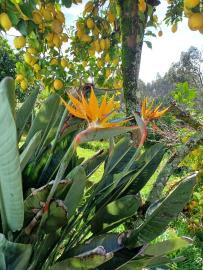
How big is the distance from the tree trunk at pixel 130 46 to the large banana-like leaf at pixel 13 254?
1091 mm

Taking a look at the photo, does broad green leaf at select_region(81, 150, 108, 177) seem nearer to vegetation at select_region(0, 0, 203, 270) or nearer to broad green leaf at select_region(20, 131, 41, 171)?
vegetation at select_region(0, 0, 203, 270)

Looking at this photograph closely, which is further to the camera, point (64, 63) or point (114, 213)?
point (64, 63)

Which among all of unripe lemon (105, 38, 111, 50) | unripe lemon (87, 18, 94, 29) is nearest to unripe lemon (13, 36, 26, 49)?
unripe lemon (87, 18, 94, 29)

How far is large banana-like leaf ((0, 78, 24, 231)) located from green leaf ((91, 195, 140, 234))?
23 cm

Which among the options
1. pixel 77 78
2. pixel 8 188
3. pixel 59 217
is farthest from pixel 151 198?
pixel 77 78

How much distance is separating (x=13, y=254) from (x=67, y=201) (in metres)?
0.16

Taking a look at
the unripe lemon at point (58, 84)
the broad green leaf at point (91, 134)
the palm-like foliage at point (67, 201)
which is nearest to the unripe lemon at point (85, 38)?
the unripe lemon at point (58, 84)

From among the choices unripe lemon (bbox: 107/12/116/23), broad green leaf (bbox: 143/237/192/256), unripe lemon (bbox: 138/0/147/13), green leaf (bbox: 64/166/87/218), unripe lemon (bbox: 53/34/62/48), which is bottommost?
broad green leaf (bbox: 143/237/192/256)

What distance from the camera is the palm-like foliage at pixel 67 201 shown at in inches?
30.3

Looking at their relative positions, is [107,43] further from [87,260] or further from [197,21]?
[87,260]

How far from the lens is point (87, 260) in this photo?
78 centimetres

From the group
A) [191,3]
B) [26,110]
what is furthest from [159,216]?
[191,3]

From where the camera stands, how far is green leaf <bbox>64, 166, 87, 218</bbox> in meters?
0.85

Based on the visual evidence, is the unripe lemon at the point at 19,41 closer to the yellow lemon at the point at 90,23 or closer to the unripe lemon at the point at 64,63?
the unripe lemon at the point at 64,63
